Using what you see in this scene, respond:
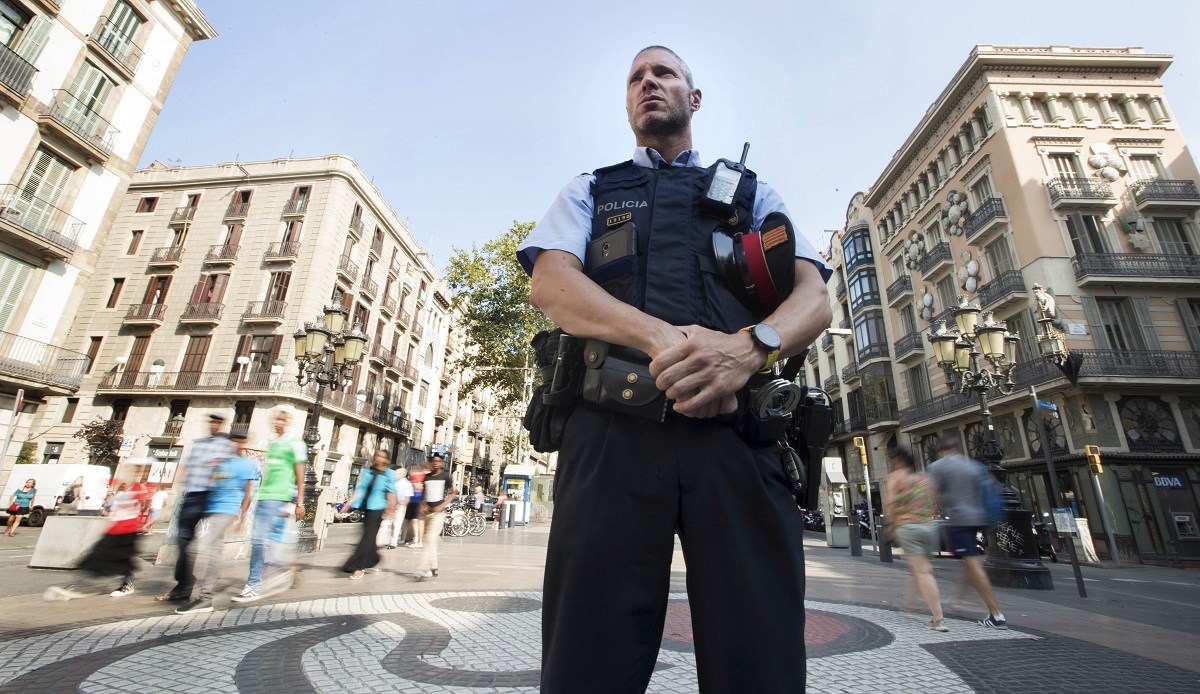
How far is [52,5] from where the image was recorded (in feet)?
46.7

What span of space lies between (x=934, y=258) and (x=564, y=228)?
28504 mm

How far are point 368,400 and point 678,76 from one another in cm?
3108

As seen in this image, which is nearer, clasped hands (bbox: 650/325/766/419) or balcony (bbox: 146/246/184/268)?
clasped hands (bbox: 650/325/766/419)

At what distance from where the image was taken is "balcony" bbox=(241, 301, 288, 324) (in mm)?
25250

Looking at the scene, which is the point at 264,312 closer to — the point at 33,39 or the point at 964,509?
the point at 33,39

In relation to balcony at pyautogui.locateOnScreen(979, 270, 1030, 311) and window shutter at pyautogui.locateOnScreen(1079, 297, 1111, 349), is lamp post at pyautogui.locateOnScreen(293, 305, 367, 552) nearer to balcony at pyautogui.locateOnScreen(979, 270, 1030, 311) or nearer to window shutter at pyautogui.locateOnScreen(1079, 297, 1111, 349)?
balcony at pyautogui.locateOnScreen(979, 270, 1030, 311)

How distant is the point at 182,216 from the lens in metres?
28.7

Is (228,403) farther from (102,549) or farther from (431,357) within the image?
(102,549)

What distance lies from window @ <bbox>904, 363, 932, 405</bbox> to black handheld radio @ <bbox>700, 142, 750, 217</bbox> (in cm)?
2815

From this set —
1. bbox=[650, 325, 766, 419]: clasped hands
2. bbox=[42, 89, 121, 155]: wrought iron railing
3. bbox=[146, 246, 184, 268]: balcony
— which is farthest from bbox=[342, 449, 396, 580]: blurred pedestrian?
bbox=[146, 246, 184, 268]: balcony

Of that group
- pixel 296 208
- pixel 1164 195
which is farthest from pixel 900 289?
pixel 296 208

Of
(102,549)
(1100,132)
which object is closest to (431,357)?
(102,549)

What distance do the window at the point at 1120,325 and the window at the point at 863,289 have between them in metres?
11.2

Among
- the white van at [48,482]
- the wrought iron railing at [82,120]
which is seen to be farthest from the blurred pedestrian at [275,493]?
the wrought iron railing at [82,120]
